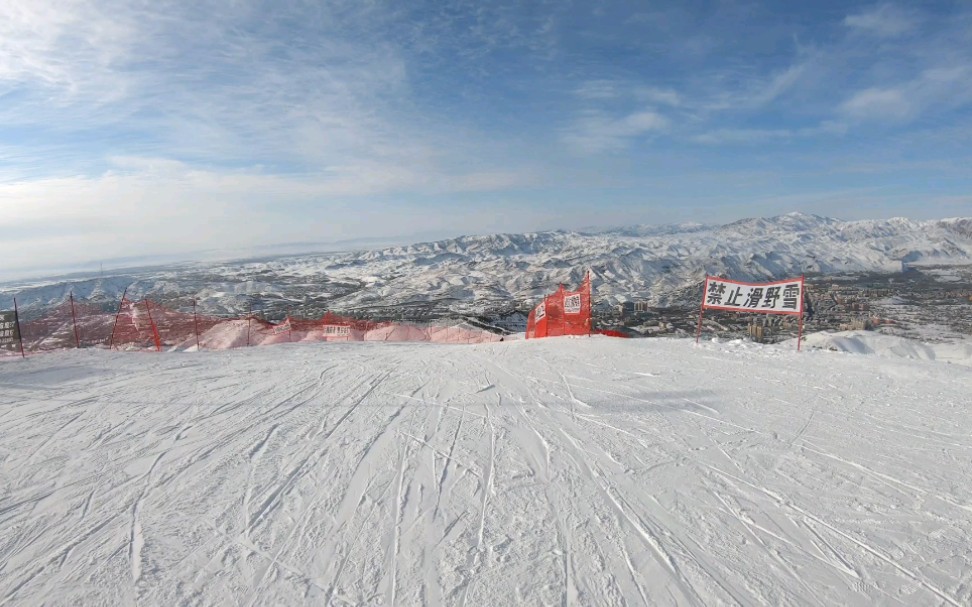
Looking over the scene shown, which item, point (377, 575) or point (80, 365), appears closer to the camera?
point (377, 575)

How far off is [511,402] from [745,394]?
3.76 meters

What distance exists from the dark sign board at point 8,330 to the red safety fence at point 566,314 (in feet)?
51.8

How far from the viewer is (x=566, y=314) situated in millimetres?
16422

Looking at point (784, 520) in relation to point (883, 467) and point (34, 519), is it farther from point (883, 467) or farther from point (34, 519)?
point (34, 519)

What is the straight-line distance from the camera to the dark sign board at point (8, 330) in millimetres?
12539

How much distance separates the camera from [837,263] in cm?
11675

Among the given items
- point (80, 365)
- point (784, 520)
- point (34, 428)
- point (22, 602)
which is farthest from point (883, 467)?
point (80, 365)

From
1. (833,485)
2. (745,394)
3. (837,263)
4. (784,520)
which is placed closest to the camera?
(784,520)

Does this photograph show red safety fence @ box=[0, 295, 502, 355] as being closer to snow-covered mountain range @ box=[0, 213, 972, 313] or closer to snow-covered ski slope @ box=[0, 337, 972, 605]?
snow-covered ski slope @ box=[0, 337, 972, 605]

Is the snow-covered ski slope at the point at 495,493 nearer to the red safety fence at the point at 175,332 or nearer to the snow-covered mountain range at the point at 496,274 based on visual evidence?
the red safety fence at the point at 175,332

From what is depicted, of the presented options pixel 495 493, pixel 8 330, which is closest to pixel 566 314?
pixel 495 493

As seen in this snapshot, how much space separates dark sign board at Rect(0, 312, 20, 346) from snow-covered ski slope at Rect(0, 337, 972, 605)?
6.40m

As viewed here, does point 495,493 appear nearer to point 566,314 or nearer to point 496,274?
point 566,314

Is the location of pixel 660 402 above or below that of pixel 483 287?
above
